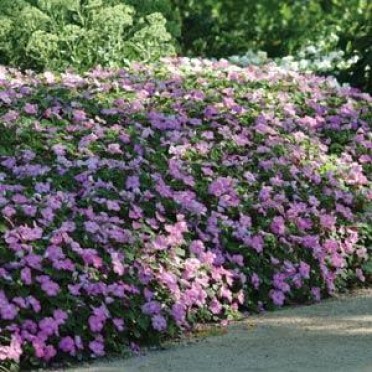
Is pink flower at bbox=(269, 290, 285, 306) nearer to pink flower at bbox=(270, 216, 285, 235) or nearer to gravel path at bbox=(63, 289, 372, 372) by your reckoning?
gravel path at bbox=(63, 289, 372, 372)

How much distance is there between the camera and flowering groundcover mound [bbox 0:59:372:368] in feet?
17.0

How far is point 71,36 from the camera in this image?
29.2 ft

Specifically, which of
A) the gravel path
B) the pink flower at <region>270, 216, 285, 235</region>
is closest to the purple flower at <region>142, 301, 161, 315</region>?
the gravel path

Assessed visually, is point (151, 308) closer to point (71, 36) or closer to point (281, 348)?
point (281, 348)

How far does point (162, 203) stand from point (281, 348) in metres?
1.24

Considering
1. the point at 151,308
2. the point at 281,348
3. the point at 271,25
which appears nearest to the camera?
the point at 281,348

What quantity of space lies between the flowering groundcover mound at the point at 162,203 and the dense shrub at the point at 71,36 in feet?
2.15

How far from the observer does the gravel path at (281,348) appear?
489 centimetres

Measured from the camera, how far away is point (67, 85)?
7.65m

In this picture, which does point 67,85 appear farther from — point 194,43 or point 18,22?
point 194,43

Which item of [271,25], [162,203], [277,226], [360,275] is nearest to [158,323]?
[162,203]

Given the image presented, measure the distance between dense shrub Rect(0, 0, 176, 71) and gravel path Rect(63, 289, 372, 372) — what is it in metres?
3.67

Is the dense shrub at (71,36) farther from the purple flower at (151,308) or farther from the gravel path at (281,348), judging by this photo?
the purple flower at (151,308)

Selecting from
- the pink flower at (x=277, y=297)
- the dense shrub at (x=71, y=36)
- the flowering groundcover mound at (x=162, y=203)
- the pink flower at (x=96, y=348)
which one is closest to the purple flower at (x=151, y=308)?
the flowering groundcover mound at (x=162, y=203)
